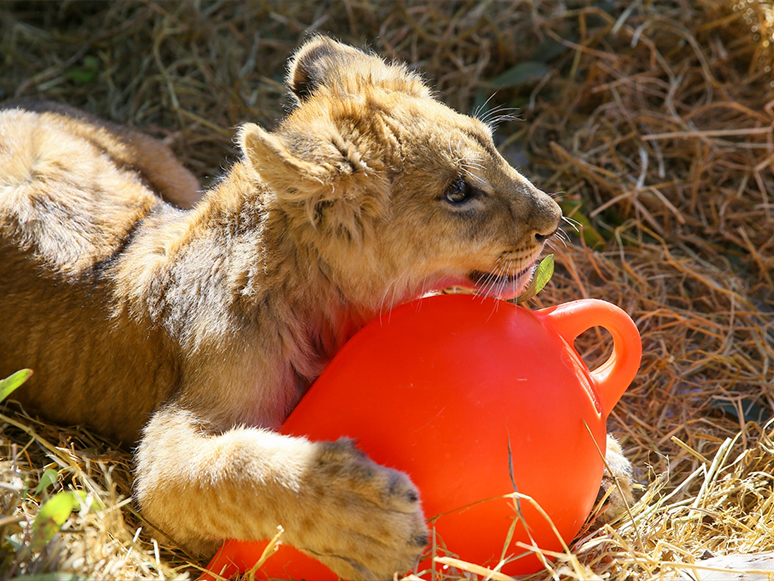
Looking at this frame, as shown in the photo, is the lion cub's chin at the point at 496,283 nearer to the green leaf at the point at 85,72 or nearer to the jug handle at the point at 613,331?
the jug handle at the point at 613,331

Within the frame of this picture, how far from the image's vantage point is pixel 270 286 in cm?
306

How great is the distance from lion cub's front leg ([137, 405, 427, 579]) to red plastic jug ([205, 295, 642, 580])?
116 millimetres

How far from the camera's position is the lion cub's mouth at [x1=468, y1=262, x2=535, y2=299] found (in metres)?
3.18

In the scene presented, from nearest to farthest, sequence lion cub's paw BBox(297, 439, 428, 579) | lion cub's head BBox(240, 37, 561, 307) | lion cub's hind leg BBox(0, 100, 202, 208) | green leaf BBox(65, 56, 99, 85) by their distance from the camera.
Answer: lion cub's paw BBox(297, 439, 428, 579)
lion cub's head BBox(240, 37, 561, 307)
lion cub's hind leg BBox(0, 100, 202, 208)
green leaf BBox(65, 56, 99, 85)

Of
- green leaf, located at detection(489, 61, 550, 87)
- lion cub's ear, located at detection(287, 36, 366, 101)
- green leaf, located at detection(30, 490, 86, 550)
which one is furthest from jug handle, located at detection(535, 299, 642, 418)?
green leaf, located at detection(489, 61, 550, 87)

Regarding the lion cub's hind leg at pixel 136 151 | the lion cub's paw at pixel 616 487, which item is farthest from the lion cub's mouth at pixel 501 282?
the lion cub's hind leg at pixel 136 151

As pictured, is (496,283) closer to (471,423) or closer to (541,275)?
(541,275)

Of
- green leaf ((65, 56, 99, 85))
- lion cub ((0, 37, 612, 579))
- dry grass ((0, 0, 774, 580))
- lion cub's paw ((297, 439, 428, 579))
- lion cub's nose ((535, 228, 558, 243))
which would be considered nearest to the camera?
lion cub's paw ((297, 439, 428, 579))

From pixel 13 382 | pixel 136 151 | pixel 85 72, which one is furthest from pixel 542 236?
pixel 85 72

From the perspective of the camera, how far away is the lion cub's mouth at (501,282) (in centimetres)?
318

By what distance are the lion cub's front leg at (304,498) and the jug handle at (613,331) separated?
3.14 ft

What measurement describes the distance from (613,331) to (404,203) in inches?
39.3

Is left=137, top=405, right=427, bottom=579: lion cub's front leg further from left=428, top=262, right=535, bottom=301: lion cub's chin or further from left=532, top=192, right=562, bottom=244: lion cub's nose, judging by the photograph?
left=532, top=192, right=562, bottom=244: lion cub's nose

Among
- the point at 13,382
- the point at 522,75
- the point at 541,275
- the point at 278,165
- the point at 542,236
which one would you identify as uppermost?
the point at 522,75
